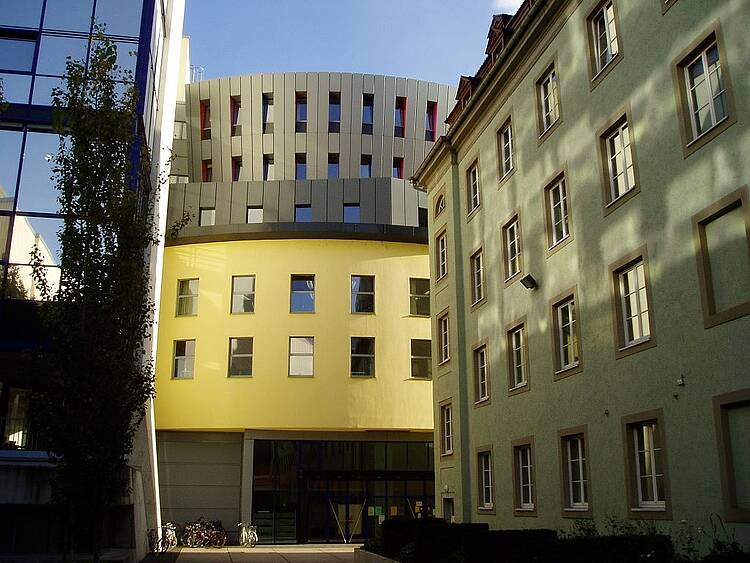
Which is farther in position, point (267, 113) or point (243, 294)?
point (267, 113)

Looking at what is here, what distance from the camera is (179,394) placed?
34812 mm

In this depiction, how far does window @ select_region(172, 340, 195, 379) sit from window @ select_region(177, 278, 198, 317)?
1.31m

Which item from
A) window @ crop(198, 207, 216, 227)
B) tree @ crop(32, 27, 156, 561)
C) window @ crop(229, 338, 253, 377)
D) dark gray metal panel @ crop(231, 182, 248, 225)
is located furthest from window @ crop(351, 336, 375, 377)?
tree @ crop(32, 27, 156, 561)

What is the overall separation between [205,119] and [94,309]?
30.1m

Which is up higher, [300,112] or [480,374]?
[300,112]

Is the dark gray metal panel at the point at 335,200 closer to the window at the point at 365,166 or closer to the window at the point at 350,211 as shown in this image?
the window at the point at 350,211

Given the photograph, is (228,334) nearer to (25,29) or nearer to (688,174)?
(25,29)

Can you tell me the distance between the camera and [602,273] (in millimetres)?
17547

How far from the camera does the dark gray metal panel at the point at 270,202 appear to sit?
3806 centimetres

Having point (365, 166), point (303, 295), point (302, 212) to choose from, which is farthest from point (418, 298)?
point (365, 166)

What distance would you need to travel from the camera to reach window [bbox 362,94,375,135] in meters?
42.4

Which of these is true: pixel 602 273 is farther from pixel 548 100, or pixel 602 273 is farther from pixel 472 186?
pixel 472 186

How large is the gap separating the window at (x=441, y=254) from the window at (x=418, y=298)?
20.2ft

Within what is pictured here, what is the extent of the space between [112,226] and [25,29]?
29.7 feet
